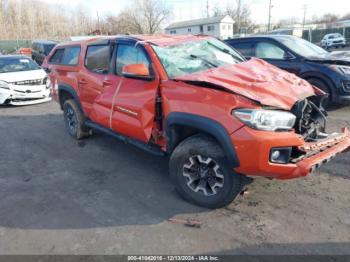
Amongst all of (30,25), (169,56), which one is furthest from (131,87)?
(30,25)

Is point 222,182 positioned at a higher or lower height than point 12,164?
higher

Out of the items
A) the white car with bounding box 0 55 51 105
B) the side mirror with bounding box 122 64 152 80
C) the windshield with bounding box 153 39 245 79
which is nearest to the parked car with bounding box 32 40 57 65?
the white car with bounding box 0 55 51 105

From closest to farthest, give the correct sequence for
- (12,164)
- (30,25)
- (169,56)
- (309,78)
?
(169,56), (12,164), (309,78), (30,25)

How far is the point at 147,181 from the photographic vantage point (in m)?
4.33

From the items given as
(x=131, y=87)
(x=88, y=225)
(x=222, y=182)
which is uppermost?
(x=131, y=87)

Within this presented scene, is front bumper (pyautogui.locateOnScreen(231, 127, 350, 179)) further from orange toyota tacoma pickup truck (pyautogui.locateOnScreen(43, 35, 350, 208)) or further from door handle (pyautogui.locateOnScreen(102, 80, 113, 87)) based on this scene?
door handle (pyautogui.locateOnScreen(102, 80, 113, 87))

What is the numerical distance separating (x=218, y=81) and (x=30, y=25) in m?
61.2

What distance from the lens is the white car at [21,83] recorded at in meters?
9.37

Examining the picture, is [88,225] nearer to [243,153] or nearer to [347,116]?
[243,153]

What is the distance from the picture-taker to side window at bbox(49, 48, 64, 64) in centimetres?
634

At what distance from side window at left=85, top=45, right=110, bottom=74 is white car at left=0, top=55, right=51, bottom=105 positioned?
5.10 m

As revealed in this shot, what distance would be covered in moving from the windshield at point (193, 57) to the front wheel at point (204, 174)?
91cm

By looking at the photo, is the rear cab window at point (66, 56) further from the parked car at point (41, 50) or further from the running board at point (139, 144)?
the parked car at point (41, 50)

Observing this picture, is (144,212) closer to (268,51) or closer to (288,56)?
(288,56)
